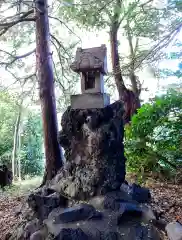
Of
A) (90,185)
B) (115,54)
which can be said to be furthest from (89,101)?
(115,54)

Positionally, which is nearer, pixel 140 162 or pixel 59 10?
pixel 140 162

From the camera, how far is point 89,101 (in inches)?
162

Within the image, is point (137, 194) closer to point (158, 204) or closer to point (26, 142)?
point (158, 204)

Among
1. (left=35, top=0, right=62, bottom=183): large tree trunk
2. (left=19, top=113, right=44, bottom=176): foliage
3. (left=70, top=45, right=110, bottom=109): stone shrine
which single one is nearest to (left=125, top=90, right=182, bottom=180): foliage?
(left=35, top=0, right=62, bottom=183): large tree trunk

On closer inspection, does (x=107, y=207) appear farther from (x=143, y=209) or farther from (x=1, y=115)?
(x=1, y=115)

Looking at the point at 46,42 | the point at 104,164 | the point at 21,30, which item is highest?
the point at 21,30

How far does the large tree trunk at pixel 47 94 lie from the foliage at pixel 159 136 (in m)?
1.64

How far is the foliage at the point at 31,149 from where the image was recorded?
11.6 meters

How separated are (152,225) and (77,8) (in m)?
5.10

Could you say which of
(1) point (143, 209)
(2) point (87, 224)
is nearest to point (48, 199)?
(2) point (87, 224)

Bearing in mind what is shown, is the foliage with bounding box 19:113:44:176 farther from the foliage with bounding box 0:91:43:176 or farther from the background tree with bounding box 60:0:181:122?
the background tree with bounding box 60:0:181:122

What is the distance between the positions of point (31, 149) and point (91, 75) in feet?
26.5

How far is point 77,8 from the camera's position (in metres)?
6.56

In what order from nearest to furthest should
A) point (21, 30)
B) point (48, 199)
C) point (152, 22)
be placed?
point (48, 199) < point (152, 22) < point (21, 30)
